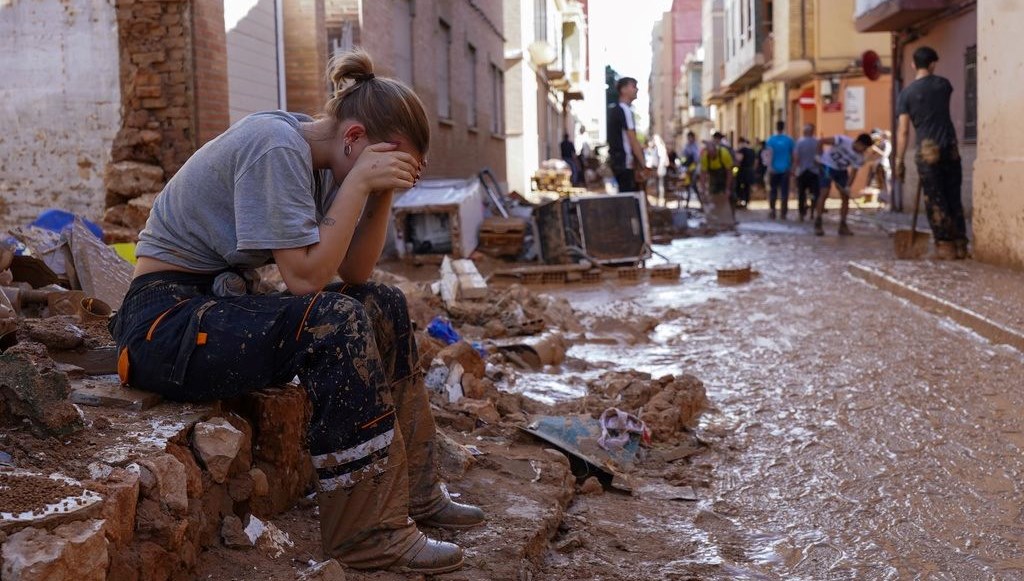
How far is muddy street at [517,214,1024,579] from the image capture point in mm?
3283

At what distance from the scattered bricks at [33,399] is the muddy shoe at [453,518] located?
3.26ft

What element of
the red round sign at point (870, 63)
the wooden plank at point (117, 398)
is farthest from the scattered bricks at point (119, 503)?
the red round sign at point (870, 63)

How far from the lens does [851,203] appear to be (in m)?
25.4

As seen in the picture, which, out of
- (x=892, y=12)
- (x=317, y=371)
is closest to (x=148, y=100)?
(x=317, y=371)

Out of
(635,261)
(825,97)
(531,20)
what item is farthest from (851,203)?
(635,261)

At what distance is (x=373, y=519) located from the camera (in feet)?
8.78

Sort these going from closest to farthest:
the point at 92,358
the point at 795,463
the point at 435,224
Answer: the point at 92,358
the point at 795,463
the point at 435,224

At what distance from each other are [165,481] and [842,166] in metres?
15.2

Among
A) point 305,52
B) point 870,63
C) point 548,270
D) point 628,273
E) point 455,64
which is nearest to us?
point 548,270

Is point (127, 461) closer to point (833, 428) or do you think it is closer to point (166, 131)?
point (833, 428)

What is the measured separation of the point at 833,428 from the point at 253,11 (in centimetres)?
727

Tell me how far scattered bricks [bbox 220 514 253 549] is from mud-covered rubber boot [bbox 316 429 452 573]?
0.70 feet

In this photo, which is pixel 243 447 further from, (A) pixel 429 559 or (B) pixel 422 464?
(A) pixel 429 559

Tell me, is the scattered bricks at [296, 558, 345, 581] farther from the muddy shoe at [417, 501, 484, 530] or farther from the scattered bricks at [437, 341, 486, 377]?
the scattered bricks at [437, 341, 486, 377]
